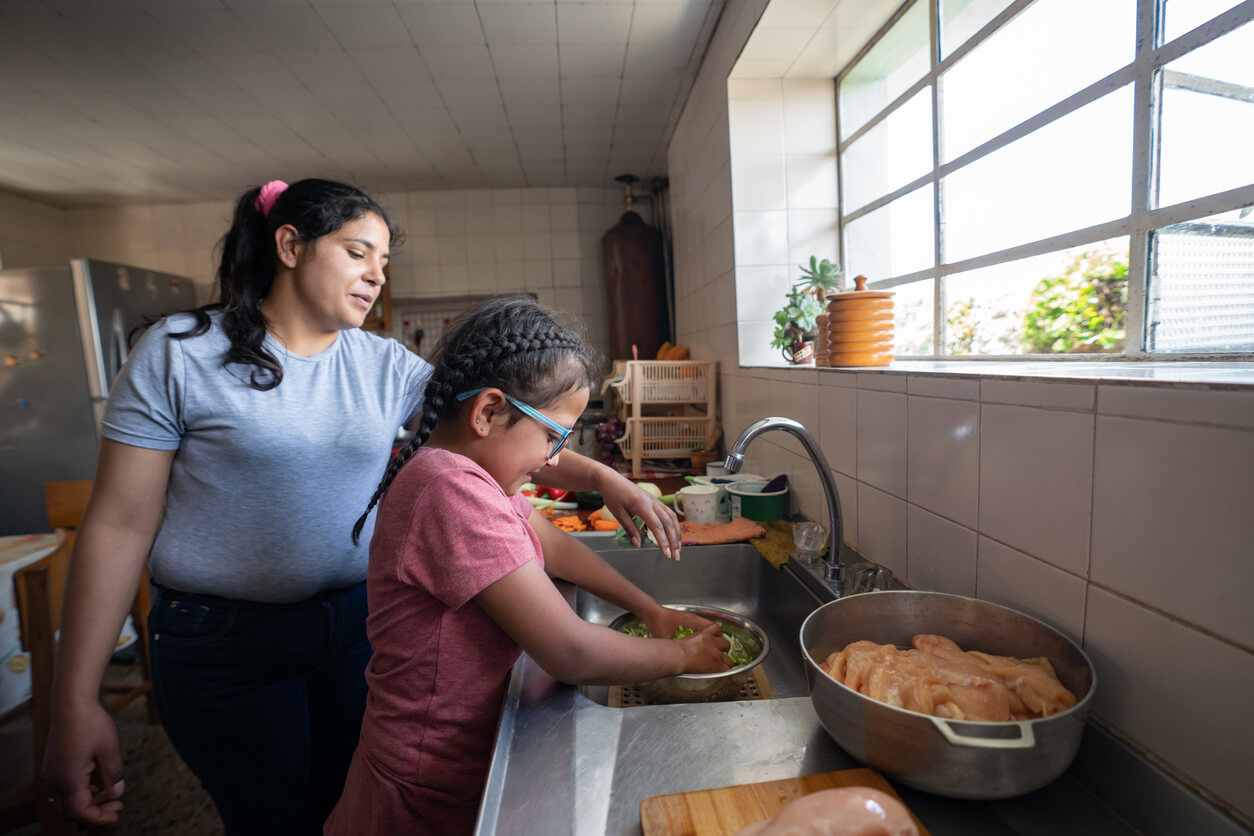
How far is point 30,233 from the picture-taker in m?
4.11

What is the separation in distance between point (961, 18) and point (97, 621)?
2.12 m

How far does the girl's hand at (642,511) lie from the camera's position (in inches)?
39.3

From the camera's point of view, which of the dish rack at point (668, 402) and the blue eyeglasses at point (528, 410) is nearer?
the blue eyeglasses at point (528, 410)

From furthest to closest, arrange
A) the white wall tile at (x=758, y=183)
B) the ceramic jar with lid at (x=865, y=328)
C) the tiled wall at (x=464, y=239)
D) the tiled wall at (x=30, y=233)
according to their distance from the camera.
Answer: the tiled wall at (x=464, y=239) → the tiled wall at (x=30, y=233) → the white wall tile at (x=758, y=183) → the ceramic jar with lid at (x=865, y=328)

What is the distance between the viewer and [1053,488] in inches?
25.9

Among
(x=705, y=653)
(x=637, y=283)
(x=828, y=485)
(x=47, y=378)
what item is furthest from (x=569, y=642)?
(x=47, y=378)

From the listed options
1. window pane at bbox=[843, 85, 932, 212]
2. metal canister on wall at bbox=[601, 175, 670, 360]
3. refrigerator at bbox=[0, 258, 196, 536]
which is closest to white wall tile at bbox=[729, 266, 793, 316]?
window pane at bbox=[843, 85, 932, 212]

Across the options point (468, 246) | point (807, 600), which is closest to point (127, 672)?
point (807, 600)

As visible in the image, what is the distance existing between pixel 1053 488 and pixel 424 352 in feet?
14.7

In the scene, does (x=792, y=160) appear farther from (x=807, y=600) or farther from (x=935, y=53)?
(x=807, y=600)

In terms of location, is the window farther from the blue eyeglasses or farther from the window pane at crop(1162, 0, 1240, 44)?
the blue eyeglasses

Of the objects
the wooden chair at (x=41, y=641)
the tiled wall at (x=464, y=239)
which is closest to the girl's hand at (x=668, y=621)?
the wooden chair at (x=41, y=641)

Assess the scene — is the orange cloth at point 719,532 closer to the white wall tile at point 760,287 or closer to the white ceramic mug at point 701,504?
the white ceramic mug at point 701,504

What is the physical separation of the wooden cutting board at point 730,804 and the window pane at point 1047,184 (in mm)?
1050
